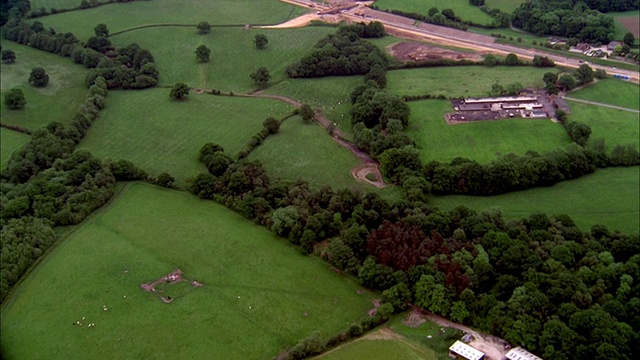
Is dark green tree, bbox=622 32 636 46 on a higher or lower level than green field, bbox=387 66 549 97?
higher

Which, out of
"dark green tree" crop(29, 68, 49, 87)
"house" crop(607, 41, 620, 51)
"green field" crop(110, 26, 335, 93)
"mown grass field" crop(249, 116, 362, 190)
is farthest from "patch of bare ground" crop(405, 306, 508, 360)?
"dark green tree" crop(29, 68, 49, 87)

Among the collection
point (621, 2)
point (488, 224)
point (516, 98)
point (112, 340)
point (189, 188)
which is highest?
point (621, 2)

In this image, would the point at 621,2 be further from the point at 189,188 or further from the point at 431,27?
the point at 189,188

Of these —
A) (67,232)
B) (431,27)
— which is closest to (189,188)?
(67,232)

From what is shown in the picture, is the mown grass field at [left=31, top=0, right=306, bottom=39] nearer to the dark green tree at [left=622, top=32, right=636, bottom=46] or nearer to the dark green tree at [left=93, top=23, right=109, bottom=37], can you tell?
the dark green tree at [left=93, top=23, right=109, bottom=37]

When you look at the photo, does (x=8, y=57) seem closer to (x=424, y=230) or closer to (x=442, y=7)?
(x=442, y=7)

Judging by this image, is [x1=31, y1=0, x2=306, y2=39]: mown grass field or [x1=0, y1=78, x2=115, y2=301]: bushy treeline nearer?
[x1=0, y1=78, x2=115, y2=301]: bushy treeline

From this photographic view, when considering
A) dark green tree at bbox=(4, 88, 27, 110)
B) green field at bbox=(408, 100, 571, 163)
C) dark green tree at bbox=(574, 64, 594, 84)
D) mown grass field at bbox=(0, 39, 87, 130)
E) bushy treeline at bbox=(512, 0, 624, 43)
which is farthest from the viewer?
bushy treeline at bbox=(512, 0, 624, 43)

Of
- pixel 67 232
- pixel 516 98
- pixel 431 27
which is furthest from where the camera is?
pixel 431 27
